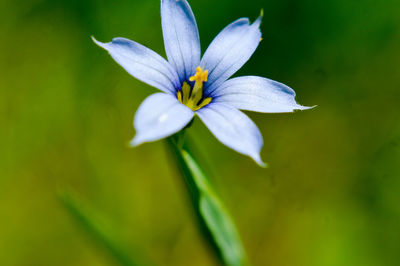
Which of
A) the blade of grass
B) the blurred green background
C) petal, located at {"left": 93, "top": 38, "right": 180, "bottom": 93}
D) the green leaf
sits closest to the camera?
petal, located at {"left": 93, "top": 38, "right": 180, "bottom": 93}

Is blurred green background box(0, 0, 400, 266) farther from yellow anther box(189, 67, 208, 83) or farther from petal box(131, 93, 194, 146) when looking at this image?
petal box(131, 93, 194, 146)

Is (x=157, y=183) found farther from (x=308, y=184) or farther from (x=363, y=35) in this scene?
(x=363, y=35)

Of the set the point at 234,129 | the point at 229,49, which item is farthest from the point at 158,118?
the point at 229,49

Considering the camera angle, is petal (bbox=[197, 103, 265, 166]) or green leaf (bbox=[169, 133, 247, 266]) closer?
petal (bbox=[197, 103, 265, 166])

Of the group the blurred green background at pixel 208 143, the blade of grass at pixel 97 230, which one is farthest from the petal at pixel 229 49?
the blurred green background at pixel 208 143

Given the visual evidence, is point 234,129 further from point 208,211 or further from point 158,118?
point 208,211

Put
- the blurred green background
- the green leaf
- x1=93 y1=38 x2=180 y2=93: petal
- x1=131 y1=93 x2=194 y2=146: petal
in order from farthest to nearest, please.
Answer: the blurred green background
the green leaf
x1=93 y1=38 x2=180 y2=93: petal
x1=131 y1=93 x2=194 y2=146: petal

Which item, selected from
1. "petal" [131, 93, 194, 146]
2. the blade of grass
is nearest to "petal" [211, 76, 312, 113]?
"petal" [131, 93, 194, 146]
